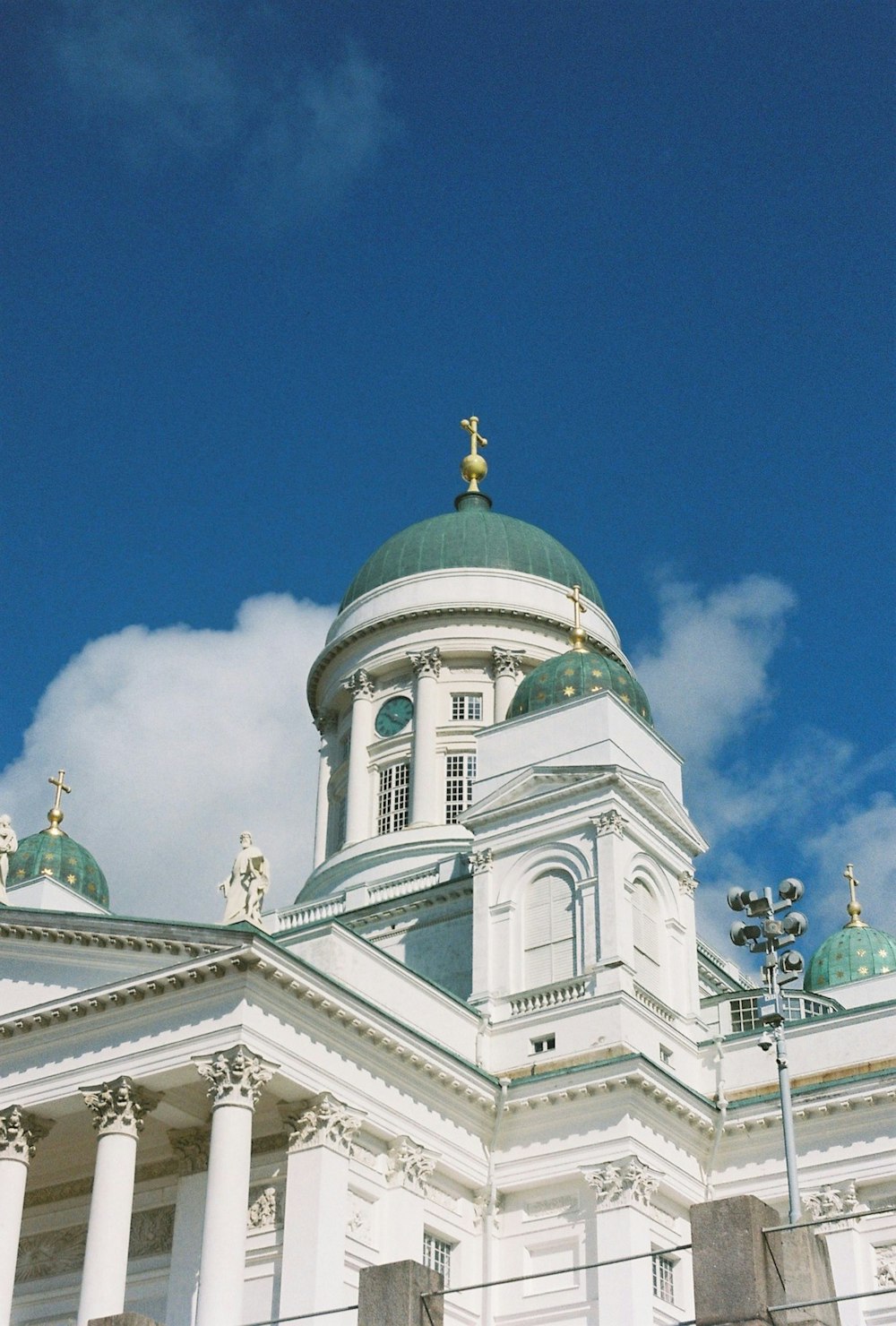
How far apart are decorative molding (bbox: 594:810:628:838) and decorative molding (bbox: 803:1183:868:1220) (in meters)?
7.99

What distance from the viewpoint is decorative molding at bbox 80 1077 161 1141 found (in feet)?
94.1

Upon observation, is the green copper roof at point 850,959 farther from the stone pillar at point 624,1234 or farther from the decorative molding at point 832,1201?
the stone pillar at point 624,1234

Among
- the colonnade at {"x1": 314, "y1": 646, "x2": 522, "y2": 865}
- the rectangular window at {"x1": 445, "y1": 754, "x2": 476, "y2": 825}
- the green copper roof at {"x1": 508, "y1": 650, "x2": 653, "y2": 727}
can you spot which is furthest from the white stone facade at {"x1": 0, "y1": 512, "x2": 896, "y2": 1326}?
the rectangular window at {"x1": 445, "y1": 754, "x2": 476, "y2": 825}

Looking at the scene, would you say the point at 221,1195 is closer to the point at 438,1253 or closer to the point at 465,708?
the point at 438,1253

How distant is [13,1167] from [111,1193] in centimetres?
285

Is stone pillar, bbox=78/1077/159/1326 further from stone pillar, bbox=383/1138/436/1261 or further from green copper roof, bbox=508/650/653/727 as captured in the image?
green copper roof, bbox=508/650/653/727

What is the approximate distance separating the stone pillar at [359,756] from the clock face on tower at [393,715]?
0.28 m

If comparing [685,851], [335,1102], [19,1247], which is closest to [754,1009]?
[685,851]

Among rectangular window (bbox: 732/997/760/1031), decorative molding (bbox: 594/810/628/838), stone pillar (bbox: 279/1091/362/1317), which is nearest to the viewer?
stone pillar (bbox: 279/1091/362/1317)

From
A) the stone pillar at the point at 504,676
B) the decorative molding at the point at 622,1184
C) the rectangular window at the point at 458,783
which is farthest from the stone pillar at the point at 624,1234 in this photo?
the stone pillar at the point at 504,676

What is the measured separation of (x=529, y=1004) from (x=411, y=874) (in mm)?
8822

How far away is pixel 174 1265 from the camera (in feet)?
97.1

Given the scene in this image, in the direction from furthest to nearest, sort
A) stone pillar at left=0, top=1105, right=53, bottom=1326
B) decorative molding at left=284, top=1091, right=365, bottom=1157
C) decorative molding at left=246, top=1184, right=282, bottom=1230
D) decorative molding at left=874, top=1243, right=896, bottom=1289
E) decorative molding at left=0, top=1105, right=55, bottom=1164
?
decorative molding at left=874, top=1243, right=896, bottom=1289 → decorative molding at left=0, top=1105, right=55, bottom=1164 → decorative molding at left=246, top=1184, right=282, bottom=1230 → decorative molding at left=284, top=1091, right=365, bottom=1157 → stone pillar at left=0, top=1105, right=53, bottom=1326

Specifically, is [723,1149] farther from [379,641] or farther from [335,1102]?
[379,641]
